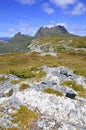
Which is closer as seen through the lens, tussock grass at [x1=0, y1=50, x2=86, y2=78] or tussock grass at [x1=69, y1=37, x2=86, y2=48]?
tussock grass at [x1=0, y1=50, x2=86, y2=78]

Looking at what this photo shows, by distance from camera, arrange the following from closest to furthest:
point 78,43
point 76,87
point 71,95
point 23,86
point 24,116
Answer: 1. point 24,116
2. point 71,95
3. point 23,86
4. point 76,87
5. point 78,43

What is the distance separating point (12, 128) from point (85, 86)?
1624 centimetres

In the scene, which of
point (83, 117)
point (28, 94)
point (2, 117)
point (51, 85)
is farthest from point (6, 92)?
point (83, 117)

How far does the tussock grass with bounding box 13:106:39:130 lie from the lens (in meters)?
22.1

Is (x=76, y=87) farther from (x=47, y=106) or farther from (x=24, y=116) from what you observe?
(x=24, y=116)

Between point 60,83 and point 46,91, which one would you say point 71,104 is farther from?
point 60,83

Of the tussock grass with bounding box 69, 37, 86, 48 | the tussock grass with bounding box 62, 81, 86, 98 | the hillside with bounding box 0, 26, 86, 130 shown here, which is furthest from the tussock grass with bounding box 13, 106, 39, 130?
the tussock grass with bounding box 69, 37, 86, 48

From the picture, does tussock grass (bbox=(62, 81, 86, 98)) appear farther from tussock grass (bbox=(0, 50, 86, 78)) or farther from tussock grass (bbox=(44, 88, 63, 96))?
tussock grass (bbox=(0, 50, 86, 78))

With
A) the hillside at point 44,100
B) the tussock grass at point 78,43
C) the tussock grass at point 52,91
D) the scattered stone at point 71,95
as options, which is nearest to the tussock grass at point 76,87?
the hillside at point 44,100

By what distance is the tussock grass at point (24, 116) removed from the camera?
22.1m

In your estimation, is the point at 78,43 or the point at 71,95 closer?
the point at 71,95

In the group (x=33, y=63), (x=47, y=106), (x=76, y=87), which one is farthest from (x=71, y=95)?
(x=33, y=63)

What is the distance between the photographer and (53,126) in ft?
73.6

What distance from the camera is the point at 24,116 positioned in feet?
75.7
